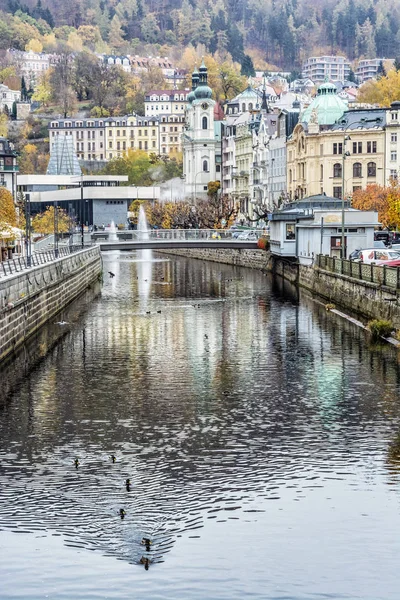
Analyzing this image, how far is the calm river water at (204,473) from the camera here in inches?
855

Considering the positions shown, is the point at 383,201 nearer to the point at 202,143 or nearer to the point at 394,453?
the point at 394,453

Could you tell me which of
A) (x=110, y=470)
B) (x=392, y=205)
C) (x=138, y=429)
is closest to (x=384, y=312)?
(x=138, y=429)

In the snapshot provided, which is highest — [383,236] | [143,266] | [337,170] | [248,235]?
[337,170]

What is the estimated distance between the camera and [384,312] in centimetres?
5309

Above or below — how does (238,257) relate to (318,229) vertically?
below

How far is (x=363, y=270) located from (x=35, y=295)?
15.3 m

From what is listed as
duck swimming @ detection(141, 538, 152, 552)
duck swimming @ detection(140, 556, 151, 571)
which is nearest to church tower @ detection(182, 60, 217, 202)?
duck swimming @ detection(141, 538, 152, 552)

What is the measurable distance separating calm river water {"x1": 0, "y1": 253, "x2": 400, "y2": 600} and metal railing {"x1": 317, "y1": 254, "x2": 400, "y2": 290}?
3.12m

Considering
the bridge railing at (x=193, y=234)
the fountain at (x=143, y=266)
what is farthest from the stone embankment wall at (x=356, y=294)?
the bridge railing at (x=193, y=234)

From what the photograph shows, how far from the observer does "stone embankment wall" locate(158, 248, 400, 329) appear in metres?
52.3

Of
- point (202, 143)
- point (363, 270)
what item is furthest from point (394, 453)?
point (202, 143)

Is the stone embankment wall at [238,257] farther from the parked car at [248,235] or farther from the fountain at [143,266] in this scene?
the fountain at [143,266]

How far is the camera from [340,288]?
216 feet

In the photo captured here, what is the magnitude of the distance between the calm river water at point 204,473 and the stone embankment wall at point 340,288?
8.63 ft
